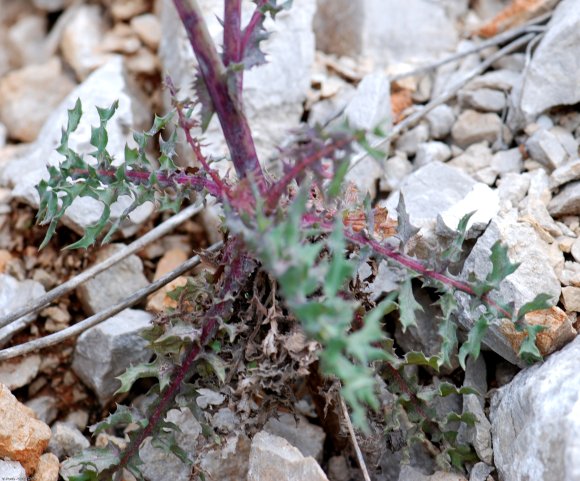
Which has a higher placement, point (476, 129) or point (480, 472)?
point (476, 129)

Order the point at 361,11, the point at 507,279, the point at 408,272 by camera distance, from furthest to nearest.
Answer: the point at 361,11 < the point at 507,279 < the point at 408,272

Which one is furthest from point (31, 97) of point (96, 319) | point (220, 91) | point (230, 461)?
point (230, 461)

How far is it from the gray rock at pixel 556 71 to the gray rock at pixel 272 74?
1.01 metres

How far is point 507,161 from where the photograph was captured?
3064mm

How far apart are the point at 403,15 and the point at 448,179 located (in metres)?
1.32

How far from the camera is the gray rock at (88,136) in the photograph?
3057 millimetres

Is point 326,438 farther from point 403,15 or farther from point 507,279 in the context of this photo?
point 403,15

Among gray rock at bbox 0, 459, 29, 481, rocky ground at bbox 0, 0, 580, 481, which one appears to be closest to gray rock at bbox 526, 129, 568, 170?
rocky ground at bbox 0, 0, 580, 481

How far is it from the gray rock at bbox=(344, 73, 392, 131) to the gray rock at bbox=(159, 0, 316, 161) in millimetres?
302

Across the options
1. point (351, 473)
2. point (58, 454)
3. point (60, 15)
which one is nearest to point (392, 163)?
point (351, 473)

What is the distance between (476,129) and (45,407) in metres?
2.12

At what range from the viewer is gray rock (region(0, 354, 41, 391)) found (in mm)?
2781

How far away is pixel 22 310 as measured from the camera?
271 centimetres

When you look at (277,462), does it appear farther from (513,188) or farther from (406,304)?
(513,188)
